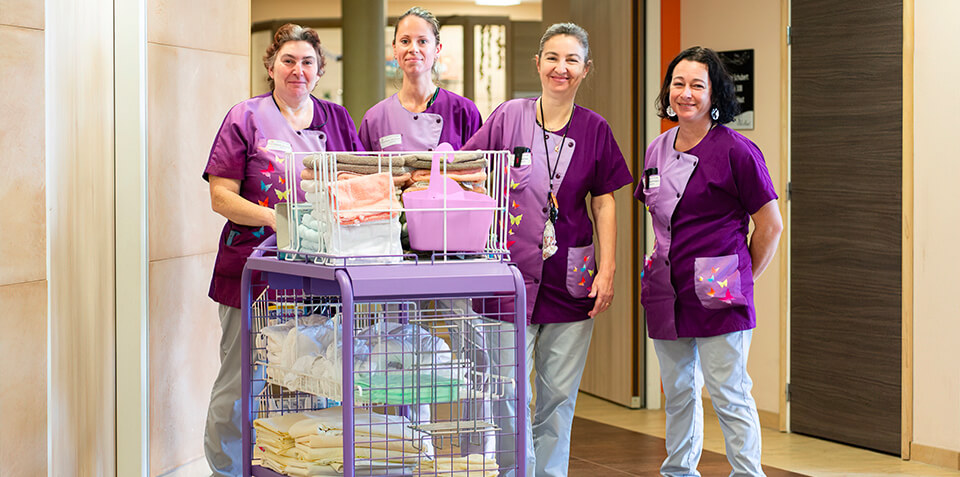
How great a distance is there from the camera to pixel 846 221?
4.40 metres

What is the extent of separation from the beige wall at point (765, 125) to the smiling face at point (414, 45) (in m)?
2.14

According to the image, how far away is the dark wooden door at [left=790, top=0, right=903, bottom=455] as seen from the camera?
4.24 metres

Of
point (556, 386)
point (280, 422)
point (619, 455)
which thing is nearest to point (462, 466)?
point (280, 422)

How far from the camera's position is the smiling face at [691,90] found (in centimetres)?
307

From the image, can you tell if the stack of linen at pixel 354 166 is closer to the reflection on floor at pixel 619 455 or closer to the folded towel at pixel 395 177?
the folded towel at pixel 395 177

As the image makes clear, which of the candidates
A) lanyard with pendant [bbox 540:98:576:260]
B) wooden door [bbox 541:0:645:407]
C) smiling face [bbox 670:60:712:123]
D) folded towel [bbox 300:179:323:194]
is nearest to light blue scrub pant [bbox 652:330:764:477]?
lanyard with pendant [bbox 540:98:576:260]

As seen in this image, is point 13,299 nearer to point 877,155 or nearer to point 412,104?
point 412,104

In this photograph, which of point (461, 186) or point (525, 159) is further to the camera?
point (525, 159)

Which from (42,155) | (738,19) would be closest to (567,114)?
(42,155)

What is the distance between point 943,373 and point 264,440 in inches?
116

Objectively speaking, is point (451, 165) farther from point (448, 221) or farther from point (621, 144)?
point (621, 144)

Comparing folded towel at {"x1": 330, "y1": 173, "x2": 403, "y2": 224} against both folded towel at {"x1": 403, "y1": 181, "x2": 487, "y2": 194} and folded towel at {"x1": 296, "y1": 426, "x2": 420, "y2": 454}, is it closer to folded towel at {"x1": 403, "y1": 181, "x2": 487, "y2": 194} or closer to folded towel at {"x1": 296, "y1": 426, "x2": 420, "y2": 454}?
folded towel at {"x1": 403, "y1": 181, "x2": 487, "y2": 194}

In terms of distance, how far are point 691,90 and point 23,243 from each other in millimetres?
1977

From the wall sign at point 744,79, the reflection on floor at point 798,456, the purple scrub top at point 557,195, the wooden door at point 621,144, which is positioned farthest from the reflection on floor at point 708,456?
the wall sign at point 744,79
